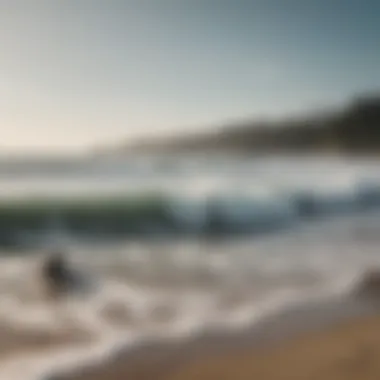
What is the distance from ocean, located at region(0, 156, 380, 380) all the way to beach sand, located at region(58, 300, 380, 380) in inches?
1.1

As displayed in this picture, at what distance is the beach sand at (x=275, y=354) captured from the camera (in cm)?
Result: 101

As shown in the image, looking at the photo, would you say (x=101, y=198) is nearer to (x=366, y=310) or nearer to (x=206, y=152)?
(x=206, y=152)

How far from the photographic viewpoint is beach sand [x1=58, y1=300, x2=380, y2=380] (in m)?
1.01

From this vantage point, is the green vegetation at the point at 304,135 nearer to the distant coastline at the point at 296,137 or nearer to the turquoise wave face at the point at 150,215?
the distant coastline at the point at 296,137

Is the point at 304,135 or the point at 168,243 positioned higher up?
the point at 304,135

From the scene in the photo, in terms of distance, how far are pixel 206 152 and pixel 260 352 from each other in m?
0.38

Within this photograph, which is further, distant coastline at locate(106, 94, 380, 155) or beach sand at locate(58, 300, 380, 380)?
distant coastline at locate(106, 94, 380, 155)

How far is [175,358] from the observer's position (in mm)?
1033

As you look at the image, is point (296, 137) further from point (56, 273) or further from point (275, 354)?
point (56, 273)

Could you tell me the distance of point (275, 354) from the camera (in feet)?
3.48

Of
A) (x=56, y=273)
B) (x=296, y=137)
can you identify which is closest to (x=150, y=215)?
(x=56, y=273)

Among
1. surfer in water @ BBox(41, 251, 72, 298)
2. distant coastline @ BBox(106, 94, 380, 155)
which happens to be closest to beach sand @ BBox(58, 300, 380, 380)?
surfer in water @ BBox(41, 251, 72, 298)

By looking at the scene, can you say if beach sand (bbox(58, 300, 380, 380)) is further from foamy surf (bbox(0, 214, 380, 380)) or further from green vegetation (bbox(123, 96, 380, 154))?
green vegetation (bbox(123, 96, 380, 154))

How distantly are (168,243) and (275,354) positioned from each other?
28cm
